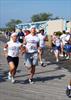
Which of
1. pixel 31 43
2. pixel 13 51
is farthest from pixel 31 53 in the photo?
pixel 13 51

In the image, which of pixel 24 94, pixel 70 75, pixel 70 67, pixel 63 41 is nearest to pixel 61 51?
pixel 63 41

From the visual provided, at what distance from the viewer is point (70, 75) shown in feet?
48.4

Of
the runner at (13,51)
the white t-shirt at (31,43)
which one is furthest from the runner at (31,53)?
the runner at (13,51)

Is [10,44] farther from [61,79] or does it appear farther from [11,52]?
[61,79]

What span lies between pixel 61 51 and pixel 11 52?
10.7 metres

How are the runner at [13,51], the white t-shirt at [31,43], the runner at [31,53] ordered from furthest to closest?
the white t-shirt at [31,43], the runner at [31,53], the runner at [13,51]

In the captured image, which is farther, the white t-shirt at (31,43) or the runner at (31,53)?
the white t-shirt at (31,43)

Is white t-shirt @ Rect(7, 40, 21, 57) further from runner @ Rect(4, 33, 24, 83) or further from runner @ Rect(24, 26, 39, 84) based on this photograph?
runner @ Rect(24, 26, 39, 84)

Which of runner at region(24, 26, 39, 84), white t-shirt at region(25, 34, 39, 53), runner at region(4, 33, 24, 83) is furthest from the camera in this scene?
white t-shirt at region(25, 34, 39, 53)

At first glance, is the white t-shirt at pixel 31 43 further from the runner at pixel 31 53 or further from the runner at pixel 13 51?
the runner at pixel 13 51

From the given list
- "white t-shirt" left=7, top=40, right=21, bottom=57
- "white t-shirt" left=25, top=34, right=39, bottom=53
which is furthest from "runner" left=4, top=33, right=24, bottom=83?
"white t-shirt" left=25, top=34, right=39, bottom=53

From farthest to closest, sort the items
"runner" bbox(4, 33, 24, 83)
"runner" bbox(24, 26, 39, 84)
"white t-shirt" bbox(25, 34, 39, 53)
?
"white t-shirt" bbox(25, 34, 39, 53) → "runner" bbox(24, 26, 39, 84) → "runner" bbox(4, 33, 24, 83)

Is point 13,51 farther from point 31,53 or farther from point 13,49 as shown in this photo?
point 31,53

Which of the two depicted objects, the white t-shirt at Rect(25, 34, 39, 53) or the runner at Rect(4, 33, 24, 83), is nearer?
the runner at Rect(4, 33, 24, 83)
